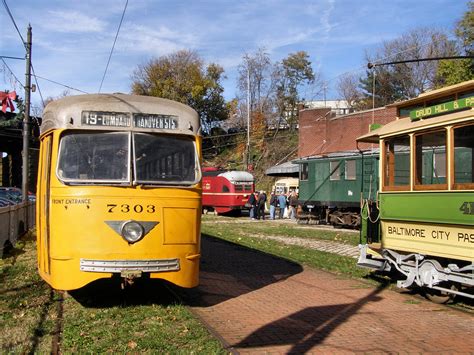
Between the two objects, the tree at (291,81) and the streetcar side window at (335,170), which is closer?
the streetcar side window at (335,170)

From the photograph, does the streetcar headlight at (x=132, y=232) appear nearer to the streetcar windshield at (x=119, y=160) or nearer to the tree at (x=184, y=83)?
the streetcar windshield at (x=119, y=160)

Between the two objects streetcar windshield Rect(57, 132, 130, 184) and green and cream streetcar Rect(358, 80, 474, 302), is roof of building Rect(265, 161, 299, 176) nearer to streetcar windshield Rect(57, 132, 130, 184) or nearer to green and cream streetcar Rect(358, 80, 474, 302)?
green and cream streetcar Rect(358, 80, 474, 302)

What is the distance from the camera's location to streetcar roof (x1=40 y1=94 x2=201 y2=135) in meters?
7.16

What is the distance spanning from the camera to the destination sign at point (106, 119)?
23.5ft

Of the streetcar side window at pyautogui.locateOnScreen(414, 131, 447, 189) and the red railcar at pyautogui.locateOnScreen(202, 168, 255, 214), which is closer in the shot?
the streetcar side window at pyautogui.locateOnScreen(414, 131, 447, 189)

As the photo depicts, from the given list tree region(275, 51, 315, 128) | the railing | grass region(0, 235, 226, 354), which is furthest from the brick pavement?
tree region(275, 51, 315, 128)

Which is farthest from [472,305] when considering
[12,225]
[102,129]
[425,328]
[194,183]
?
[12,225]

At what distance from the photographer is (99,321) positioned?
6.68 meters

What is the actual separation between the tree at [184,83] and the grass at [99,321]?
49.0m

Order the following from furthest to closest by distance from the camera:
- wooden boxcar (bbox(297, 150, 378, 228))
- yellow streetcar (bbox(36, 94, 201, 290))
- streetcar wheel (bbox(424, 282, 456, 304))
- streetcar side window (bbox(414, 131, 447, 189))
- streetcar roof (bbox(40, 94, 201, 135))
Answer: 1. wooden boxcar (bbox(297, 150, 378, 228))
2. streetcar side window (bbox(414, 131, 447, 189))
3. streetcar wheel (bbox(424, 282, 456, 304))
4. streetcar roof (bbox(40, 94, 201, 135))
5. yellow streetcar (bbox(36, 94, 201, 290))

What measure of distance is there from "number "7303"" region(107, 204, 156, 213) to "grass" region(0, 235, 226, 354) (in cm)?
139

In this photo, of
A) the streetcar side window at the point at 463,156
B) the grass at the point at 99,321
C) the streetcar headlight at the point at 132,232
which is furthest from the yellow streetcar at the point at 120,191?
the streetcar side window at the point at 463,156

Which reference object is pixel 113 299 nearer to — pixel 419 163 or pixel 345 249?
pixel 419 163

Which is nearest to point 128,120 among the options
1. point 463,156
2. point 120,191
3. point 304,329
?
point 120,191
